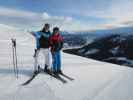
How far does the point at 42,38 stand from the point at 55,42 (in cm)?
57

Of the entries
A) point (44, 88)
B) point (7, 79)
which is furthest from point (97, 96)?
point (7, 79)

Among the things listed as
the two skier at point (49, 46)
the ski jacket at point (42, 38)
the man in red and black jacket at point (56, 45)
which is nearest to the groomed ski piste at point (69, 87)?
the two skier at point (49, 46)

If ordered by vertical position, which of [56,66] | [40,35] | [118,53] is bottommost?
[118,53]

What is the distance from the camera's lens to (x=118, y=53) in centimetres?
16038

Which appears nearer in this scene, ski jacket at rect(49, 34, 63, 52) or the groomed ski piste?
the groomed ski piste

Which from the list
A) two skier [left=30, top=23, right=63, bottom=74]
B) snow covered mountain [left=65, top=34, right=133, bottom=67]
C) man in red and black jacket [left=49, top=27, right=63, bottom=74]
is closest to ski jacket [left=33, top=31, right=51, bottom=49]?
two skier [left=30, top=23, right=63, bottom=74]

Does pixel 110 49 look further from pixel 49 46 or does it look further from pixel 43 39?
pixel 43 39

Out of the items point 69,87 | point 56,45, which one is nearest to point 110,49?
point 56,45

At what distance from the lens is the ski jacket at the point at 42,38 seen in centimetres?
884

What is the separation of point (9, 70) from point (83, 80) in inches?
128

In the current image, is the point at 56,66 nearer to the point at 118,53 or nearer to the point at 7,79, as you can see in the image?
the point at 7,79

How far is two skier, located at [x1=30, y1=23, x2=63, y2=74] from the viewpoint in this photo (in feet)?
29.3

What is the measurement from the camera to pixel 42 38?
8.91 m

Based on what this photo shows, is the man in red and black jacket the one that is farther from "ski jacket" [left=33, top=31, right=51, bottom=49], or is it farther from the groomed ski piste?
the groomed ski piste
